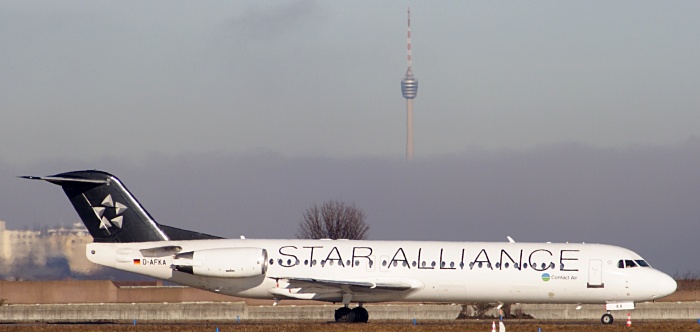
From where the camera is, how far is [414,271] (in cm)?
3916

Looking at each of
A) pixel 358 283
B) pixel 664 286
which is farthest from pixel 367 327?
pixel 664 286

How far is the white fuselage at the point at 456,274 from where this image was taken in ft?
128

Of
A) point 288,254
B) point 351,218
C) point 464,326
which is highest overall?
point 351,218

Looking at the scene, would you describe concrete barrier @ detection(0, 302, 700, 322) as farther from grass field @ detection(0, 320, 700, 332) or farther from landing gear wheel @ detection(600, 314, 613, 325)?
landing gear wheel @ detection(600, 314, 613, 325)

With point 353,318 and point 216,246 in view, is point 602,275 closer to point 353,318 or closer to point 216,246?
point 353,318

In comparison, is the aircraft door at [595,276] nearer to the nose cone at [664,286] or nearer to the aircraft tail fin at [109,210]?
the nose cone at [664,286]

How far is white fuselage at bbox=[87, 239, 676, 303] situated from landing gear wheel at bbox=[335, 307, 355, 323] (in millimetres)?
474

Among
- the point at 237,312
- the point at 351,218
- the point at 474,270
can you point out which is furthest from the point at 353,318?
the point at 351,218

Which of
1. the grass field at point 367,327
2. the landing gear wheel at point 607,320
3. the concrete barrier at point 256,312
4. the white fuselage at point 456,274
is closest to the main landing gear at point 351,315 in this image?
the white fuselage at point 456,274

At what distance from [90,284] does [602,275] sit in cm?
2239

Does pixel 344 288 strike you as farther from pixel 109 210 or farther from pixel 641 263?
pixel 641 263

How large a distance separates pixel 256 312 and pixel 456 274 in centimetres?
1091

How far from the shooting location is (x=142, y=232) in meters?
40.5

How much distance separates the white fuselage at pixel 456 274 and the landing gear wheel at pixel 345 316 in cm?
47
